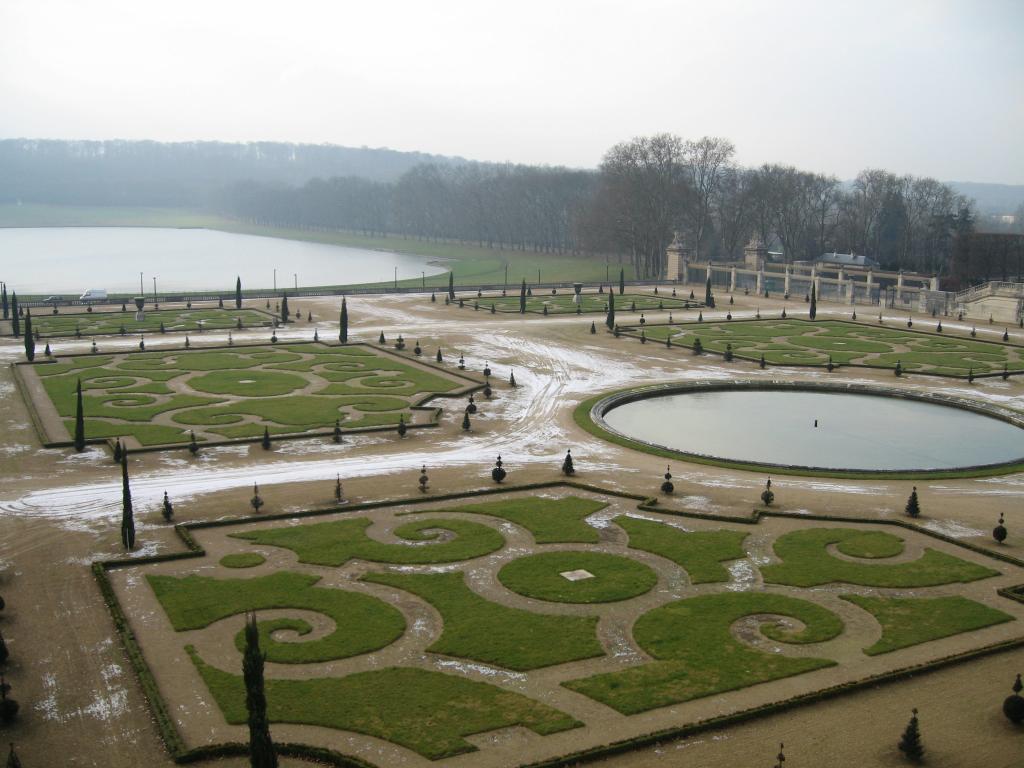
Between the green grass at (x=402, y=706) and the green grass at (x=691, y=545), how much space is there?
28.7ft

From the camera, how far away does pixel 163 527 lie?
30.9m

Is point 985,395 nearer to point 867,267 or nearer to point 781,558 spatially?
point 781,558

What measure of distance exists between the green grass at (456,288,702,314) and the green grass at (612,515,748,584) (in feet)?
192

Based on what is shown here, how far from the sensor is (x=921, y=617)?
81.7ft

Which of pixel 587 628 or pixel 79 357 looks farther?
pixel 79 357

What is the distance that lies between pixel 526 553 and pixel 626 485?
26.8 ft

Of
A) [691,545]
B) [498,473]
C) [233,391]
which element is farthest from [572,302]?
[691,545]

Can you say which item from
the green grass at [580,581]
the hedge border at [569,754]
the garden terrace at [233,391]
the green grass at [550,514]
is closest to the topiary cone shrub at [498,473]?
the green grass at [550,514]

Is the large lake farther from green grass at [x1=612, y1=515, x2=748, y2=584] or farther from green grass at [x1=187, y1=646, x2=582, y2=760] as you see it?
green grass at [x1=187, y1=646, x2=582, y2=760]

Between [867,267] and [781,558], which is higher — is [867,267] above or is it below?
above

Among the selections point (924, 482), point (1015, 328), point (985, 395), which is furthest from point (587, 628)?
point (1015, 328)

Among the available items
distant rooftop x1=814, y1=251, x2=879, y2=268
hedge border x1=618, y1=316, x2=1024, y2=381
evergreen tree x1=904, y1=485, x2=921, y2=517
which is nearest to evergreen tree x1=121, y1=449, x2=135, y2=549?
evergreen tree x1=904, y1=485, x2=921, y2=517

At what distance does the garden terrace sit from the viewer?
4422cm

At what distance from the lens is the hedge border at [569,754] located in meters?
18.6
